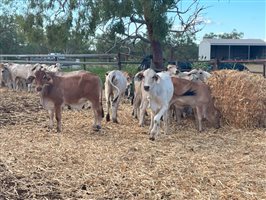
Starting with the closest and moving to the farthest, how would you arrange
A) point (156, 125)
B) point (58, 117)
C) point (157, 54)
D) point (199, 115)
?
point (156, 125) → point (58, 117) → point (199, 115) → point (157, 54)

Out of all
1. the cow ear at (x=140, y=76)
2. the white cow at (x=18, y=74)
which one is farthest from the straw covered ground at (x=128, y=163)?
the white cow at (x=18, y=74)

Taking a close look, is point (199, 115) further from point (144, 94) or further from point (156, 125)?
point (156, 125)

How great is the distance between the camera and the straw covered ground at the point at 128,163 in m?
5.11

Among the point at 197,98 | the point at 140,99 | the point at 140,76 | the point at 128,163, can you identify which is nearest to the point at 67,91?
the point at 140,76

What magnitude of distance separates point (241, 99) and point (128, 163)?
4308mm

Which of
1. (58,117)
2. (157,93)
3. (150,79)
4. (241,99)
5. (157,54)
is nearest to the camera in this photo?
(150,79)

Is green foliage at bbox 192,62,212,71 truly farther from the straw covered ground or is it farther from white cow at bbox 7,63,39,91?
white cow at bbox 7,63,39,91

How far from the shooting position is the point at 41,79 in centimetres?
898

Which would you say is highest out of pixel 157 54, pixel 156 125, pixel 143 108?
pixel 157 54

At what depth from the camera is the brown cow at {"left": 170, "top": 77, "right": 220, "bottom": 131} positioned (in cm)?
932

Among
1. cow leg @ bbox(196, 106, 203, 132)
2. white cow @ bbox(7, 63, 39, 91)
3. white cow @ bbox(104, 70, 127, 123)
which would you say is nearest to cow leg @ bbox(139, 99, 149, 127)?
white cow @ bbox(104, 70, 127, 123)

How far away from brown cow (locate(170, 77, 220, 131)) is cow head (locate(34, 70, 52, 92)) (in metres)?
2.63

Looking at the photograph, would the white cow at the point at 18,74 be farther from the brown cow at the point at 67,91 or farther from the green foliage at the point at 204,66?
the brown cow at the point at 67,91

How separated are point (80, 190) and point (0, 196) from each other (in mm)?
902
